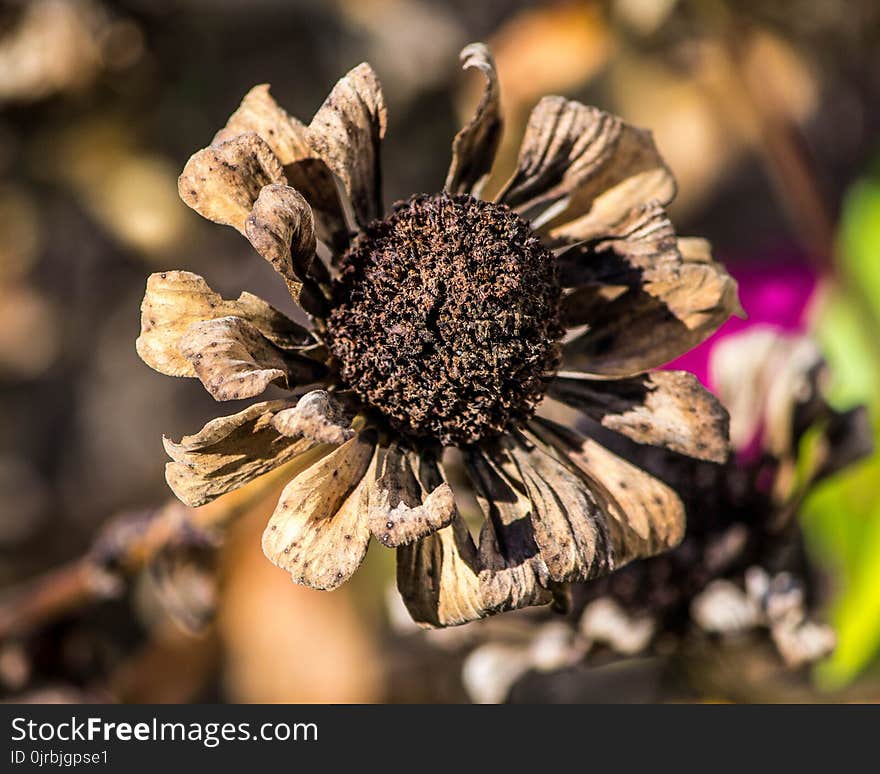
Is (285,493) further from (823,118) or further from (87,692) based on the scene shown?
(823,118)

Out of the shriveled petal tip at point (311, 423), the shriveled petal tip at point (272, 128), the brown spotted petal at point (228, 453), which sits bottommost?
the brown spotted petal at point (228, 453)

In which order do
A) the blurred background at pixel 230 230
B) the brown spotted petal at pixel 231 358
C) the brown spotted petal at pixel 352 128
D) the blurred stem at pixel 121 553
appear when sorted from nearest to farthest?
1. the brown spotted petal at pixel 231 358
2. the brown spotted petal at pixel 352 128
3. the blurred stem at pixel 121 553
4. the blurred background at pixel 230 230

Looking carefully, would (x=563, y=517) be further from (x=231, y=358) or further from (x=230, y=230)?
(x=230, y=230)

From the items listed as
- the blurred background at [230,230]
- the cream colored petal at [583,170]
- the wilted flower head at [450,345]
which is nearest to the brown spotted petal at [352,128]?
the wilted flower head at [450,345]

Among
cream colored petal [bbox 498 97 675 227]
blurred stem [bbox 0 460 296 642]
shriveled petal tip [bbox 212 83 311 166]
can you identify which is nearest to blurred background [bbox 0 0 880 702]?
blurred stem [bbox 0 460 296 642]

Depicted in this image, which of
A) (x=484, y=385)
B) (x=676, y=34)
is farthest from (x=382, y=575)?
(x=676, y=34)

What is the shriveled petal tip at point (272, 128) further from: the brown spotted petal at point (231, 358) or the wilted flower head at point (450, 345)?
the brown spotted petal at point (231, 358)

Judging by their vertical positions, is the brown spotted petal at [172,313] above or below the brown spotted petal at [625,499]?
above

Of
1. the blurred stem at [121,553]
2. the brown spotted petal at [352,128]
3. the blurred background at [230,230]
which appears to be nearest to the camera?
the brown spotted petal at [352,128]
